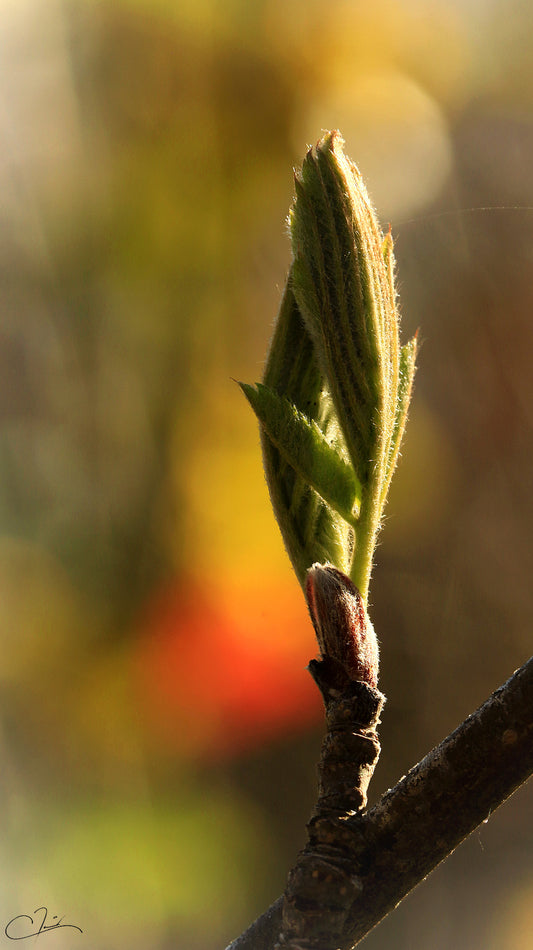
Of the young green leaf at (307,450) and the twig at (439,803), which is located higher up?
the young green leaf at (307,450)

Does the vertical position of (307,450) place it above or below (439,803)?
above

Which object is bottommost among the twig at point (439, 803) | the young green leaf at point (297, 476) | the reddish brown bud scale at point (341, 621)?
the twig at point (439, 803)

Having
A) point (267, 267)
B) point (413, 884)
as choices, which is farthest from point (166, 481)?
point (413, 884)

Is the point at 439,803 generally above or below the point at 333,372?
below

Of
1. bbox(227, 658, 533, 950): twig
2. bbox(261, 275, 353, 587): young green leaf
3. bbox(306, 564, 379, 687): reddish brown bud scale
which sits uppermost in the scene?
bbox(261, 275, 353, 587): young green leaf

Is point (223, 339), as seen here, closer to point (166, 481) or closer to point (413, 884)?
A: point (166, 481)
